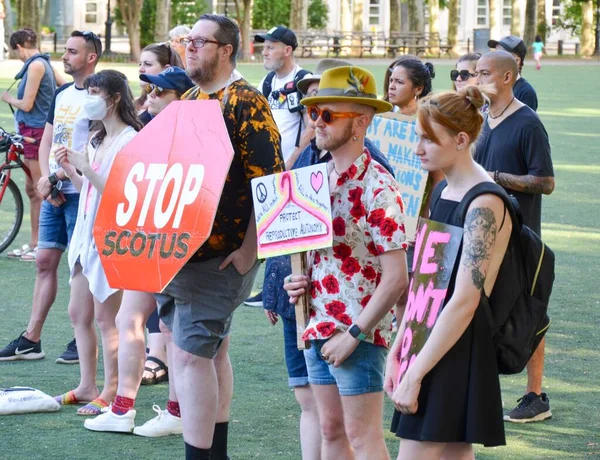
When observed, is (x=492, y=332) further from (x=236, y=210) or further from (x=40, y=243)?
(x=40, y=243)

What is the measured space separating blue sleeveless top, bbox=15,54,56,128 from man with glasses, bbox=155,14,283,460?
6.18m

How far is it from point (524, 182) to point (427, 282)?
91.1 inches

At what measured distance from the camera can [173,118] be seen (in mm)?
4980

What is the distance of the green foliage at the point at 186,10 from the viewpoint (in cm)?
6238

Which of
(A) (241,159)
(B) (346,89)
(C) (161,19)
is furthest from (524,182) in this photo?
(C) (161,19)

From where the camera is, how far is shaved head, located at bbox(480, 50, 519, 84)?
625cm

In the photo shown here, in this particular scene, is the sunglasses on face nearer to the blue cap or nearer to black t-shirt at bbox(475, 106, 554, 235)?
the blue cap

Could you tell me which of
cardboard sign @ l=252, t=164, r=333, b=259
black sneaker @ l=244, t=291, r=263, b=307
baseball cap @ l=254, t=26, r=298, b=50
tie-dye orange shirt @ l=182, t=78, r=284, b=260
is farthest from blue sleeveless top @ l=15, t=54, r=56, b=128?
cardboard sign @ l=252, t=164, r=333, b=259

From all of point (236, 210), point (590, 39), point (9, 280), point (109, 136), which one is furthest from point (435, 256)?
point (590, 39)

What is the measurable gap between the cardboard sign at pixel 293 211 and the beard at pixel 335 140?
10cm

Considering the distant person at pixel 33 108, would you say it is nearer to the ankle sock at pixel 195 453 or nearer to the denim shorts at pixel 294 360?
the ankle sock at pixel 195 453

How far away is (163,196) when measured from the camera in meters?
4.80

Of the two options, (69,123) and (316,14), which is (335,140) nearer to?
(69,123)

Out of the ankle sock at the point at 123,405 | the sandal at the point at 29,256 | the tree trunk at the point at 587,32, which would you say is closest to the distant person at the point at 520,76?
the ankle sock at the point at 123,405
